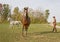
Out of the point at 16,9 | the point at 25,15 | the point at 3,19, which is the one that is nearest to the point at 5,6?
the point at 16,9

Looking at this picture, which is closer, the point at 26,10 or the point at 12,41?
the point at 12,41

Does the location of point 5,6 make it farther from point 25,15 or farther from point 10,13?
point 25,15

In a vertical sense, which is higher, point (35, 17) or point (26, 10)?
point (26, 10)

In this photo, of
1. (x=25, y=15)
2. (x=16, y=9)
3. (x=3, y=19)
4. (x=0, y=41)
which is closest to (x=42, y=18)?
(x=16, y=9)

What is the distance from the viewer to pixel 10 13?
67.5 meters

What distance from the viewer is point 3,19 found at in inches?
2372

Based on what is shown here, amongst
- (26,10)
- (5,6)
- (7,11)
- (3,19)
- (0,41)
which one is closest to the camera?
(0,41)

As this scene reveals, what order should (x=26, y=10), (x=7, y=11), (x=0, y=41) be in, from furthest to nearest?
1. (x=7, y=11)
2. (x=26, y=10)
3. (x=0, y=41)

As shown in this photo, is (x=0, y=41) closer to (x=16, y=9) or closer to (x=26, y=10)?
(x=26, y=10)

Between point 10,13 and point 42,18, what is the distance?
11.7 metres

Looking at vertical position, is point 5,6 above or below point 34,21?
above

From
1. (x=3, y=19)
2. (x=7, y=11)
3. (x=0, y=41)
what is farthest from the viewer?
(x=7, y=11)

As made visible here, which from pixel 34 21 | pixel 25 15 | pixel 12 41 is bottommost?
pixel 34 21

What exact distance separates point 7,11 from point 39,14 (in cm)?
1136
